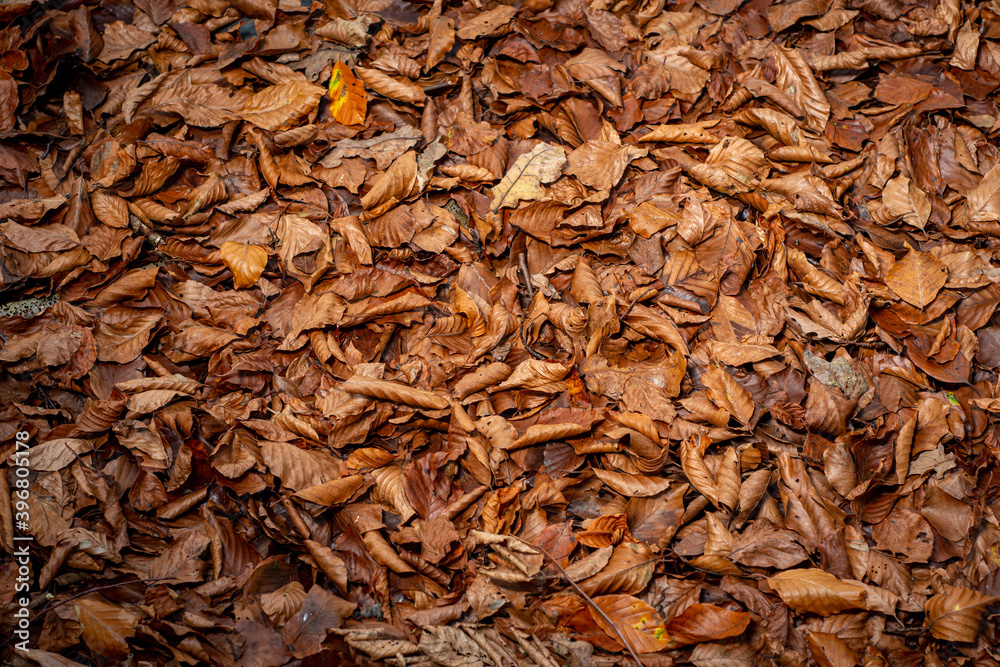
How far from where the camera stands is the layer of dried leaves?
186 cm

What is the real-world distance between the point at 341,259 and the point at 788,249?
1.83 meters

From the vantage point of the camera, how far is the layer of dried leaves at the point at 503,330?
1855mm

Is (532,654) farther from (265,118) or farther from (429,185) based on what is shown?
(265,118)

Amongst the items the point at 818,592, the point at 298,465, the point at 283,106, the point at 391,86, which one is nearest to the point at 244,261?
the point at 283,106

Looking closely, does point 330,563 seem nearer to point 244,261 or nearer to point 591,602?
point 591,602

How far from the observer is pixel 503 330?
225cm

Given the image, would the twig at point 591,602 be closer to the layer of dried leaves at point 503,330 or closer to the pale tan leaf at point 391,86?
the layer of dried leaves at point 503,330

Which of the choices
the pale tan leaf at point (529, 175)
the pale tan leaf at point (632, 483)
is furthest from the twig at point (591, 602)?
the pale tan leaf at point (529, 175)

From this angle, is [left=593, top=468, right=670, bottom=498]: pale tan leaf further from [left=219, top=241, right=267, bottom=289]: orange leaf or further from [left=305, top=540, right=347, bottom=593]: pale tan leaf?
[left=219, top=241, right=267, bottom=289]: orange leaf

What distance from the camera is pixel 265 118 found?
8.83 feet

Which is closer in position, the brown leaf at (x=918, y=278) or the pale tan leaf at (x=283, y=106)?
the brown leaf at (x=918, y=278)

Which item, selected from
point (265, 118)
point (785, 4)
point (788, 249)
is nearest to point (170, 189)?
point (265, 118)

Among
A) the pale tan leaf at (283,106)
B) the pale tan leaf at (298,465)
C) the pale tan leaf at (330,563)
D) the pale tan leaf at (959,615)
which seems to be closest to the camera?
the pale tan leaf at (959,615)

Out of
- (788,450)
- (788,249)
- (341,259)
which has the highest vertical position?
(788,249)
